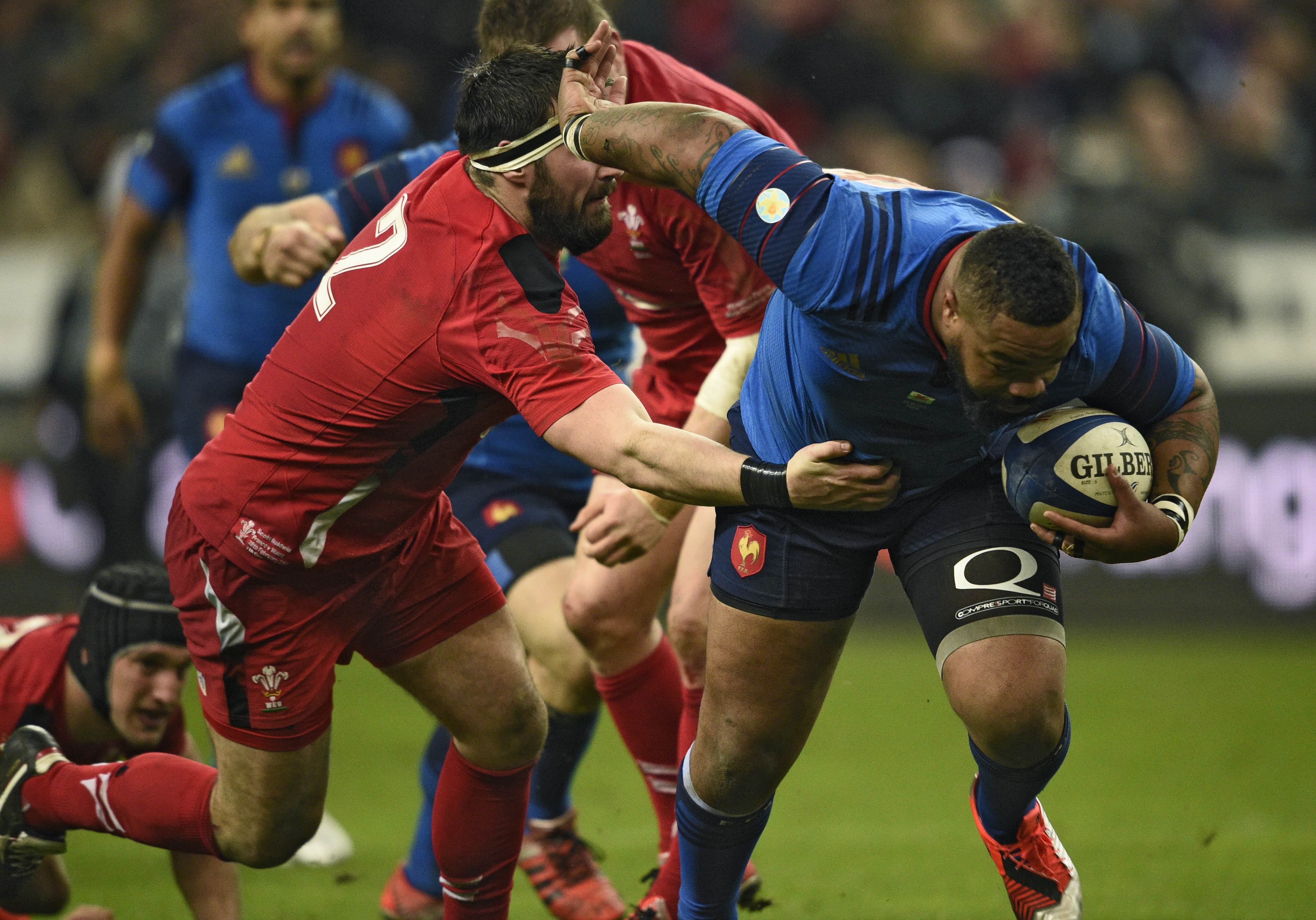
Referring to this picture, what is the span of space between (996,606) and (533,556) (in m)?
1.90

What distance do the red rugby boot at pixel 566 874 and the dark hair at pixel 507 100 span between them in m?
2.40

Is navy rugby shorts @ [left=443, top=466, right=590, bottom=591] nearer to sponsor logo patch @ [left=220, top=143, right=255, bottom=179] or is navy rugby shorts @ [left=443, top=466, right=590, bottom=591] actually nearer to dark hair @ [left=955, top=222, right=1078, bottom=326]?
sponsor logo patch @ [left=220, top=143, right=255, bottom=179]

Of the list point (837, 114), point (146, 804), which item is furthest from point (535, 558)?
point (837, 114)

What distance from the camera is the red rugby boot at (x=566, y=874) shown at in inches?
192

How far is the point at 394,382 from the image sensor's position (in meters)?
3.62

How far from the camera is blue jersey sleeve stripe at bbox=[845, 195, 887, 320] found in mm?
3344

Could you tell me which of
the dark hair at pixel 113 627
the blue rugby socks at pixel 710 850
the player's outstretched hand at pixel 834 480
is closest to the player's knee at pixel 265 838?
the dark hair at pixel 113 627

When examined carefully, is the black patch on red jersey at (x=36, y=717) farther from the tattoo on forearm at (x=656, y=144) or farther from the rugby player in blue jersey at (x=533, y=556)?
the tattoo on forearm at (x=656, y=144)

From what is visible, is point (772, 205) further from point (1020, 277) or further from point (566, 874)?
point (566, 874)

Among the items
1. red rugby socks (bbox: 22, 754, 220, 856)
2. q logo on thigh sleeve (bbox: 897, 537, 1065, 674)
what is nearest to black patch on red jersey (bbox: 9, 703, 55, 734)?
red rugby socks (bbox: 22, 754, 220, 856)

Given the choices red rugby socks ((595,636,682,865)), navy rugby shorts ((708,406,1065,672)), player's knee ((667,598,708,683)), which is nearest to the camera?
navy rugby shorts ((708,406,1065,672))

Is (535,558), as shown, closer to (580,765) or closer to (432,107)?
(580,765)

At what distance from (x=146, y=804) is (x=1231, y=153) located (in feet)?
29.6

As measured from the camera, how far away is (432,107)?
470 inches
